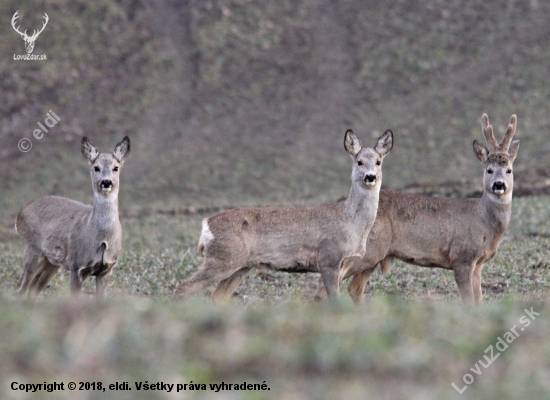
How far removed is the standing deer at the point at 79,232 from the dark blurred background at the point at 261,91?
11.1 m

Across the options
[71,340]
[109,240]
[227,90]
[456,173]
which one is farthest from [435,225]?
[227,90]

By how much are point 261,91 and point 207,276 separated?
2009 cm

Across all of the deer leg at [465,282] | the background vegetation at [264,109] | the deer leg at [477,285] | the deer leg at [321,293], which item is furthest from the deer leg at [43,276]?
the deer leg at [477,285]

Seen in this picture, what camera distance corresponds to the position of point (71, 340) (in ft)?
18.1

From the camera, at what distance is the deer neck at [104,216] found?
10.3 m

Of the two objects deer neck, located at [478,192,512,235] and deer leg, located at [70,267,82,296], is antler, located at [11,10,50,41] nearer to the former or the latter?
deer leg, located at [70,267,82,296]

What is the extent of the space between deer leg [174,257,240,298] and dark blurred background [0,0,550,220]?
494 inches

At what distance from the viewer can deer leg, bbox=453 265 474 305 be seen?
34.8 ft

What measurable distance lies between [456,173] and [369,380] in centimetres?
1951

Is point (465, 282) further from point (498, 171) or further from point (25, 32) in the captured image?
point (25, 32)

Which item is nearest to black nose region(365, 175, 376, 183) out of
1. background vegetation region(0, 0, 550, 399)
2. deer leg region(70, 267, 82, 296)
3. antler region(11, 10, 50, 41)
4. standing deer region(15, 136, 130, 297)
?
background vegetation region(0, 0, 550, 399)

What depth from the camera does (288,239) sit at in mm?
10328

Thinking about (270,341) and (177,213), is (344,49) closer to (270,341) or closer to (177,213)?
(177,213)

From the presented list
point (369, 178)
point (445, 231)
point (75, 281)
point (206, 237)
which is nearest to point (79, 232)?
point (75, 281)
